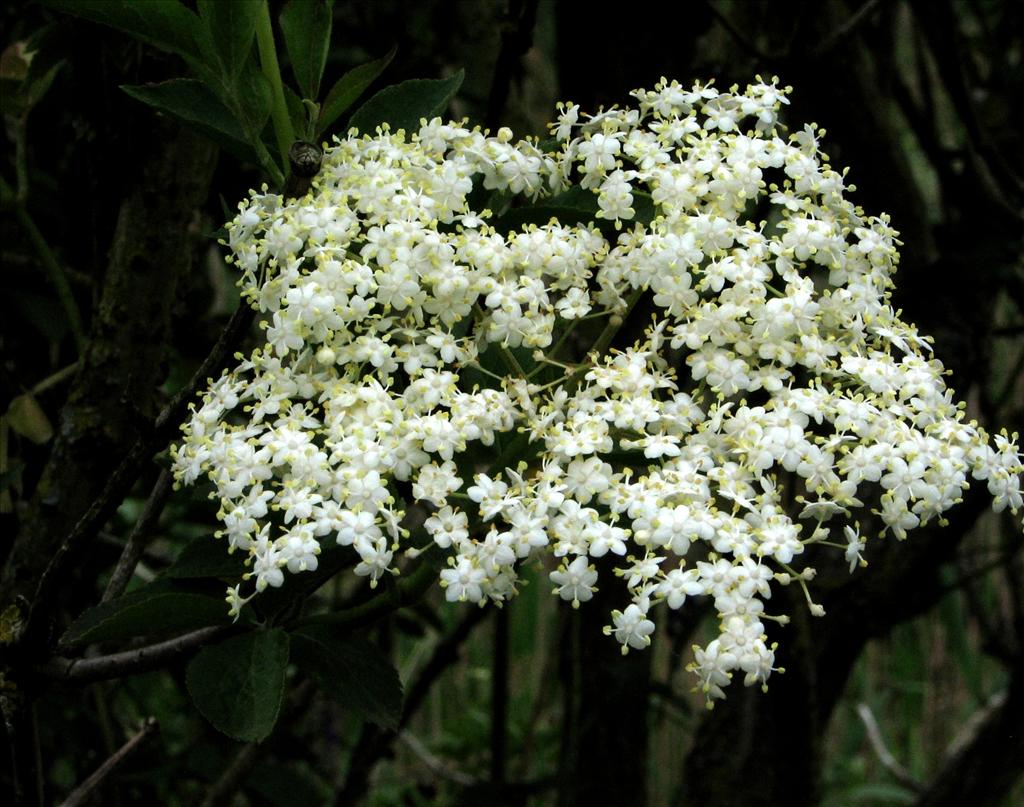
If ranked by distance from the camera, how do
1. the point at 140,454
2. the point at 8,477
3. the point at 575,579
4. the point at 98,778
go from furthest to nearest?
the point at 8,477 < the point at 98,778 < the point at 140,454 < the point at 575,579


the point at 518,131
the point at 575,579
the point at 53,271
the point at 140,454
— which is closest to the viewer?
the point at 575,579

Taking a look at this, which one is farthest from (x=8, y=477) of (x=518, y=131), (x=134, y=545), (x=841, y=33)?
(x=841, y=33)

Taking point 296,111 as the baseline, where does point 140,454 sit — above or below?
below

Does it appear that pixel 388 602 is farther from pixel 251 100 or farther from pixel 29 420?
pixel 29 420

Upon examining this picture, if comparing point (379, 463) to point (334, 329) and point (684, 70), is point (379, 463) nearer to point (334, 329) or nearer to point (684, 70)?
point (334, 329)

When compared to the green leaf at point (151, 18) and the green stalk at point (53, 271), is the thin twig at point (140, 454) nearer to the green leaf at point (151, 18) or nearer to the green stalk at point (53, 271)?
the green leaf at point (151, 18)

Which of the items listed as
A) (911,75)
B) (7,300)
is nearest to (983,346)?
(7,300)
